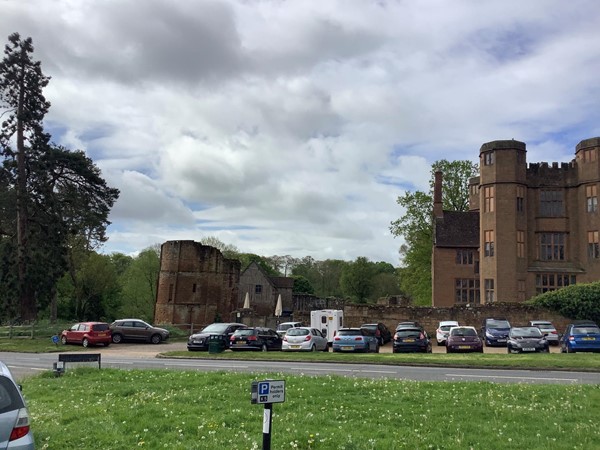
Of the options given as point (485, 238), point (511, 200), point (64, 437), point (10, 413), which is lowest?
point (64, 437)

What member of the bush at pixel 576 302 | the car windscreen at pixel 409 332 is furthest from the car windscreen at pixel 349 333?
the bush at pixel 576 302

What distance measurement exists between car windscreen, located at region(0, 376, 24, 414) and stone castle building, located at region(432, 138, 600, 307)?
45067mm

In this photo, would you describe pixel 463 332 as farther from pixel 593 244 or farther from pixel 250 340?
pixel 593 244

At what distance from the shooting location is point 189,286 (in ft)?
173

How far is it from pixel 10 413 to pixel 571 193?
5050 centimetres

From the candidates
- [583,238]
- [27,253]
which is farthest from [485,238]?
[27,253]

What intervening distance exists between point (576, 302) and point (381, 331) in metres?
13.4

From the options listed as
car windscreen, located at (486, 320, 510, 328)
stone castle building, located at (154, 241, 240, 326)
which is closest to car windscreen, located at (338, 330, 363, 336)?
car windscreen, located at (486, 320, 510, 328)

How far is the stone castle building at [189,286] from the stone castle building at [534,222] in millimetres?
24305

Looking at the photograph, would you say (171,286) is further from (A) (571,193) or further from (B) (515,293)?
(A) (571,193)

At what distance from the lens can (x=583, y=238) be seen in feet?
156

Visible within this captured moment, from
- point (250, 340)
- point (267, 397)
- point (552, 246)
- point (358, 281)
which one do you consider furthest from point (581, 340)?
point (358, 281)

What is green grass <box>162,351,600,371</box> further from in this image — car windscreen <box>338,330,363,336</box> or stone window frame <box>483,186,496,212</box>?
stone window frame <box>483,186,496,212</box>

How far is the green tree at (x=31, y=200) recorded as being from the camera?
140ft
